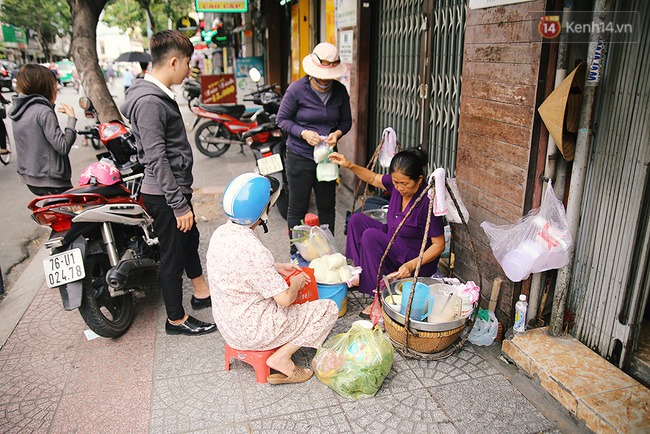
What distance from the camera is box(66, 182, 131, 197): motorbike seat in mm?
3176

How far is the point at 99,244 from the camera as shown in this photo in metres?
3.22

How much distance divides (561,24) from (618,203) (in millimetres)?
965

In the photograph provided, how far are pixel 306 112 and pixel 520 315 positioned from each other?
226cm

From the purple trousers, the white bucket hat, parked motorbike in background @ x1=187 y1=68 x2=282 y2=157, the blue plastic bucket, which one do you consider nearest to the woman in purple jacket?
the white bucket hat

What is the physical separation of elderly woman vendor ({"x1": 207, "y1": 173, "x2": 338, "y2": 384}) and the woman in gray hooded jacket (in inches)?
73.2

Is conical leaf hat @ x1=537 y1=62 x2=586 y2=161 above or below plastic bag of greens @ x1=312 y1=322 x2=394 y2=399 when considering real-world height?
above

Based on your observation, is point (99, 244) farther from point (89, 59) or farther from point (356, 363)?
point (89, 59)

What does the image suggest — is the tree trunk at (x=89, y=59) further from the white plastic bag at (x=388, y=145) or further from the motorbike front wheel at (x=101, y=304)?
the white plastic bag at (x=388, y=145)

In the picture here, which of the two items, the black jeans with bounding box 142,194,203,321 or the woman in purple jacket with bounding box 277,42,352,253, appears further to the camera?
the woman in purple jacket with bounding box 277,42,352,253

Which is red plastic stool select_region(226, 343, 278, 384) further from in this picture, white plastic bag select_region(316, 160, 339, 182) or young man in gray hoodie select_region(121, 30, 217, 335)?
white plastic bag select_region(316, 160, 339, 182)

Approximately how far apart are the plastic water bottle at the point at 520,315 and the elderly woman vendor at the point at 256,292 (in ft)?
3.59

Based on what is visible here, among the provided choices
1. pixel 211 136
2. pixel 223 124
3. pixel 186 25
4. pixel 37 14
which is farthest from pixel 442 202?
pixel 37 14

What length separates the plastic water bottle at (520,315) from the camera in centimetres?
279

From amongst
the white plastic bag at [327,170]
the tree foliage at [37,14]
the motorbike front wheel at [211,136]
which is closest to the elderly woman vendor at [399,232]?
the white plastic bag at [327,170]
